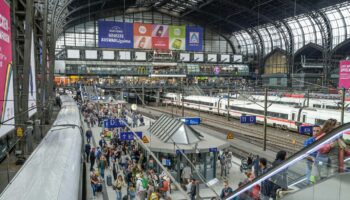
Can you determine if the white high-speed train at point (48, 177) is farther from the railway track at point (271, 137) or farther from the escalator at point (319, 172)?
the railway track at point (271, 137)

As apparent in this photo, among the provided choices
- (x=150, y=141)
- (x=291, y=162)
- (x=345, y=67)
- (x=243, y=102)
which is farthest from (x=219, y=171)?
(x=243, y=102)

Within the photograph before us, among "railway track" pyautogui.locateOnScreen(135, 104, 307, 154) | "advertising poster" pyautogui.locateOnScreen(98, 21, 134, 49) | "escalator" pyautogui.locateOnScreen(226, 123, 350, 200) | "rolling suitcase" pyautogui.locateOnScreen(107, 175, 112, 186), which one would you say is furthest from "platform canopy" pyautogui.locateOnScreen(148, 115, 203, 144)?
"advertising poster" pyautogui.locateOnScreen(98, 21, 134, 49)

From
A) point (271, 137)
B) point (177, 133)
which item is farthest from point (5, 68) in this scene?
point (271, 137)

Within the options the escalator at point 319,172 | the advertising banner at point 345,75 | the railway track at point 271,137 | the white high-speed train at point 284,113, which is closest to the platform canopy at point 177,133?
the railway track at point 271,137

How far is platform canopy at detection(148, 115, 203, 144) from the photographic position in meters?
15.4

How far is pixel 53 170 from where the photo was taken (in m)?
4.95

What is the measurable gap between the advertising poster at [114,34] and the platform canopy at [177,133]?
1156 inches

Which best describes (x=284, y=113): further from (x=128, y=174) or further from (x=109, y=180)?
(x=128, y=174)

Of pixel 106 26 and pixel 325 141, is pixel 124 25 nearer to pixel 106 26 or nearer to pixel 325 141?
pixel 106 26

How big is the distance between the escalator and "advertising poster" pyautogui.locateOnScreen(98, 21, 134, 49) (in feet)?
135

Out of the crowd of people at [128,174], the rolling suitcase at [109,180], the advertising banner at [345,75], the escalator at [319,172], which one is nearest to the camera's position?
the escalator at [319,172]

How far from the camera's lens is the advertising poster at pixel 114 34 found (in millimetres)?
43938

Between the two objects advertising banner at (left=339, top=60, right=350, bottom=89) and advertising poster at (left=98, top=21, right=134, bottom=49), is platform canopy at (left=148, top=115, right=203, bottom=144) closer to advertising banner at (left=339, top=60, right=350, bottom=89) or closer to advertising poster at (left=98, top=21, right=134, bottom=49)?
advertising banner at (left=339, top=60, right=350, bottom=89)

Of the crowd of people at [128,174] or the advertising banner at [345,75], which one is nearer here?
the crowd of people at [128,174]
